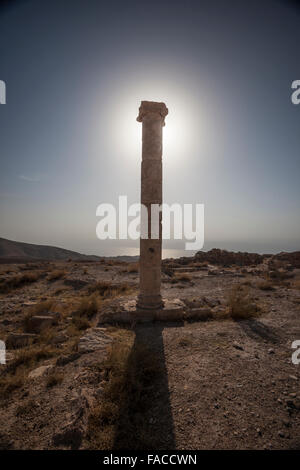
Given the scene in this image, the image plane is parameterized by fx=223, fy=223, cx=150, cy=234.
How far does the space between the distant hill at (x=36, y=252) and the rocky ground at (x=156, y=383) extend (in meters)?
38.0

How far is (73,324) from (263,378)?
467cm

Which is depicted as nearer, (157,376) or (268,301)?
(157,376)

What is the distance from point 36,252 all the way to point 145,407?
48.7 m

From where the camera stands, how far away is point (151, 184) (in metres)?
6.85

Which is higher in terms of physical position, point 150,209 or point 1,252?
point 150,209

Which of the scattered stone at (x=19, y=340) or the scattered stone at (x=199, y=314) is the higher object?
the scattered stone at (x=199, y=314)

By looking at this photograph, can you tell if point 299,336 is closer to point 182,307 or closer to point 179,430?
point 182,307

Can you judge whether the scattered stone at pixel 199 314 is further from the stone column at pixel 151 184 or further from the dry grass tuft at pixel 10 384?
the dry grass tuft at pixel 10 384

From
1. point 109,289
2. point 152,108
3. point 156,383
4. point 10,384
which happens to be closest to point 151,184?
point 152,108

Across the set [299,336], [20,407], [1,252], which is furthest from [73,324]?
[1,252]

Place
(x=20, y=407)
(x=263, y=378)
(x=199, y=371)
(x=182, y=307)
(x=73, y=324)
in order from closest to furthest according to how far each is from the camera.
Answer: (x=20, y=407) < (x=263, y=378) < (x=199, y=371) < (x=73, y=324) < (x=182, y=307)

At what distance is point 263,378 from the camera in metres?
3.52

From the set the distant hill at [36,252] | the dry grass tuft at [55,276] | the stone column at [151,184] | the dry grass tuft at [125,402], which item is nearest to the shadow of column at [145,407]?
the dry grass tuft at [125,402]

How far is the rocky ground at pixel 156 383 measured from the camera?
→ 2.58 m
